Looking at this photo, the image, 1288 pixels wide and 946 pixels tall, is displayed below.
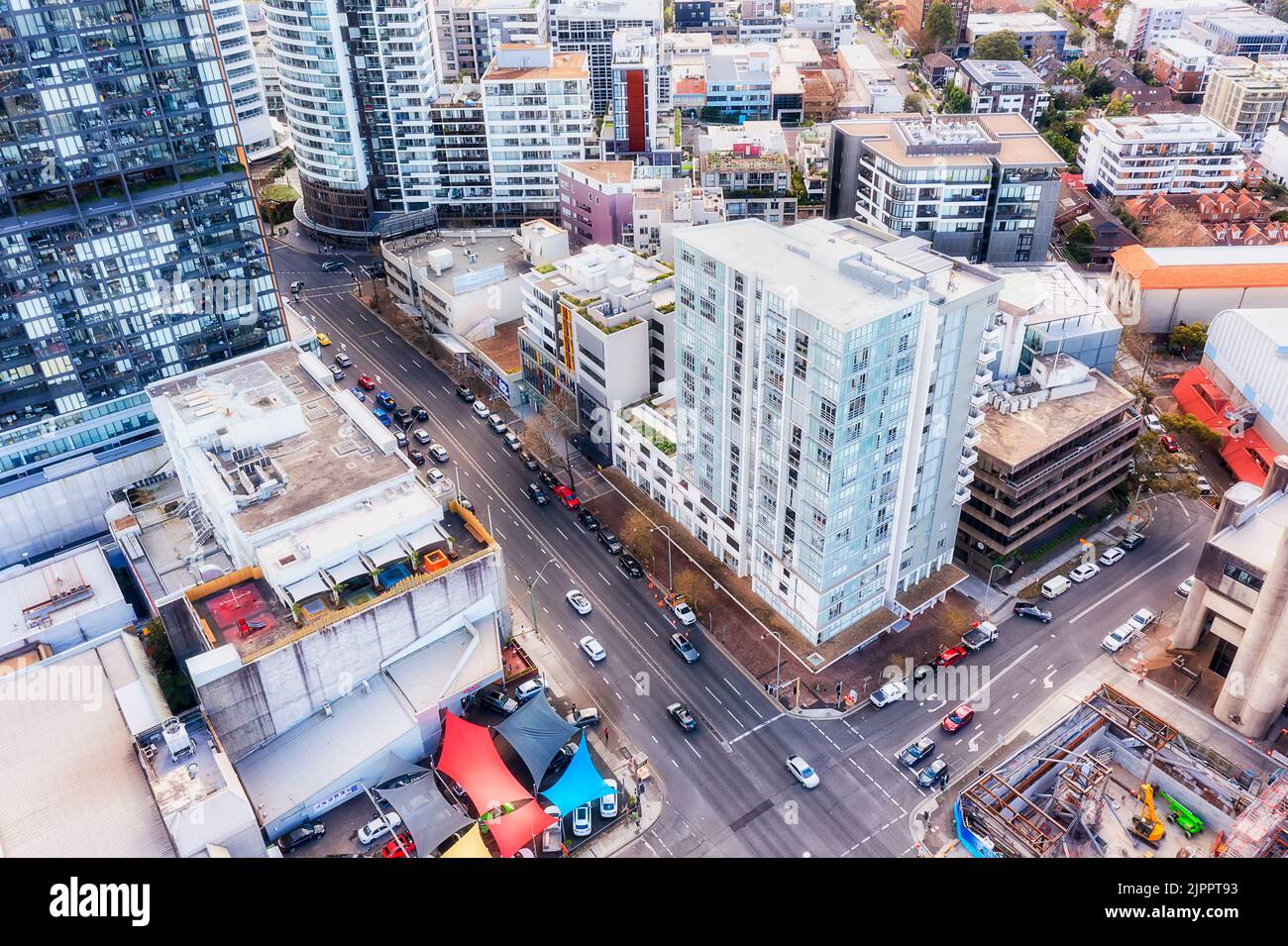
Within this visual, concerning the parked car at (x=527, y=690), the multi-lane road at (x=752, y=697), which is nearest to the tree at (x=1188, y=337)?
the multi-lane road at (x=752, y=697)

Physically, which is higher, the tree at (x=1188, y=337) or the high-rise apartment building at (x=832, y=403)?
the high-rise apartment building at (x=832, y=403)

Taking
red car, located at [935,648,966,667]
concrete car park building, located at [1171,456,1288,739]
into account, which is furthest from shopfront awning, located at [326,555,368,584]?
concrete car park building, located at [1171,456,1288,739]

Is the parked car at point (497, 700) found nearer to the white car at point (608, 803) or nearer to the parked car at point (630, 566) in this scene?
the white car at point (608, 803)

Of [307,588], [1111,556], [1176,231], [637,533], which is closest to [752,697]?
[637,533]

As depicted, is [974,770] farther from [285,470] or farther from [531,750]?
[285,470]

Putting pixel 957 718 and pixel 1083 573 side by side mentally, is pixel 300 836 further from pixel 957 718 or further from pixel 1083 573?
pixel 1083 573

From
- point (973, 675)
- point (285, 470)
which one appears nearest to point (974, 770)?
point (973, 675)
